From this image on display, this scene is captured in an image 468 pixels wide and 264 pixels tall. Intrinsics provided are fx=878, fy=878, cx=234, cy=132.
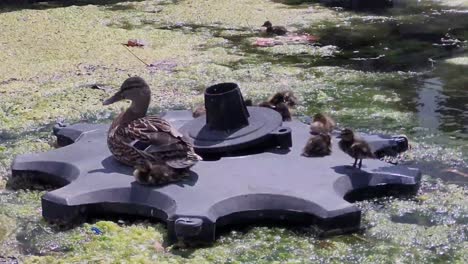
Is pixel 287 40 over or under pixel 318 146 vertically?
under

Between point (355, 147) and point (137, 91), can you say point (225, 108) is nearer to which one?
point (137, 91)

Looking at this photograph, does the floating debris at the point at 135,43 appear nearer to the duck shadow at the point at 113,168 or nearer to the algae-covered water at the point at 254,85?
the algae-covered water at the point at 254,85

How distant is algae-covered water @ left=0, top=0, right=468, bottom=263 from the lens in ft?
12.9

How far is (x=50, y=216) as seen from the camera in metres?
4.20

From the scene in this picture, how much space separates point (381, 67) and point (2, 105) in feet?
10.1

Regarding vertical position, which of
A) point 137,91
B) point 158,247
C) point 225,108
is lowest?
point 158,247

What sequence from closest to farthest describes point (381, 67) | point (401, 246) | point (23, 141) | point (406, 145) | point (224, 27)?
point (401, 246) < point (406, 145) < point (23, 141) < point (381, 67) < point (224, 27)

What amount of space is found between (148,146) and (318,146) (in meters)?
0.91

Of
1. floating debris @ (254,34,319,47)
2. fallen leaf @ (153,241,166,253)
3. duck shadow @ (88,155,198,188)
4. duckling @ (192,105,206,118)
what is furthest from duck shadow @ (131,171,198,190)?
floating debris @ (254,34,319,47)

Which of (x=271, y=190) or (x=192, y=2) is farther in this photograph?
(x=192, y=2)

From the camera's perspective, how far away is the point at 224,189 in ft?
13.8

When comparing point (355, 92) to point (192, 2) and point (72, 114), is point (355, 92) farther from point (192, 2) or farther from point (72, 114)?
point (192, 2)

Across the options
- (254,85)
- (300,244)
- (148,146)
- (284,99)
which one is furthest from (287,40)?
(300,244)

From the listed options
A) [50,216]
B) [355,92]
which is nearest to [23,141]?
[50,216]
